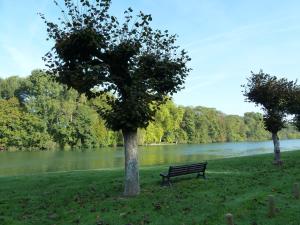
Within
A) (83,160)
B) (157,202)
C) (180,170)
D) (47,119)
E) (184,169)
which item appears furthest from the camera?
(47,119)

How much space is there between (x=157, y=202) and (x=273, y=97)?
14.8 metres

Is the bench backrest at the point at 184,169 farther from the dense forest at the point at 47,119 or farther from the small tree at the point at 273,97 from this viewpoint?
the dense forest at the point at 47,119

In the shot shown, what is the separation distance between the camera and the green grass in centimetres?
1111

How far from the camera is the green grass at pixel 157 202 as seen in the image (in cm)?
1111

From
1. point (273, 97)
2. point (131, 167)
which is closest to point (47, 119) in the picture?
point (273, 97)

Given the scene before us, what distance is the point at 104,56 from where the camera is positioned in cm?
1534

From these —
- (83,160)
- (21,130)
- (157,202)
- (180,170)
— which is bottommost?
(157,202)

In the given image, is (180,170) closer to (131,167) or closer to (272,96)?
(131,167)

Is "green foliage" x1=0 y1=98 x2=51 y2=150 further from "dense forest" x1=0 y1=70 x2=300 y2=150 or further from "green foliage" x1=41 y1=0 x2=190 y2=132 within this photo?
"green foliage" x1=41 y1=0 x2=190 y2=132

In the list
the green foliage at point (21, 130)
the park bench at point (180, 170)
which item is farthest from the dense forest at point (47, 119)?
the park bench at point (180, 170)

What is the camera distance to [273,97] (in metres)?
25.2

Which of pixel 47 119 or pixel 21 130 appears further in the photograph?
pixel 47 119

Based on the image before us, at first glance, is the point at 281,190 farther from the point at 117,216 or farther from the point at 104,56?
the point at 104,56

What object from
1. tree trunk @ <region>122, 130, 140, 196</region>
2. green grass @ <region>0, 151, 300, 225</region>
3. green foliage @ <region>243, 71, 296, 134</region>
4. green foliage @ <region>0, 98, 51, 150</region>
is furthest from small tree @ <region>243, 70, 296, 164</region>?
green foliage @ <region>0, 98, 51, 150</region>
